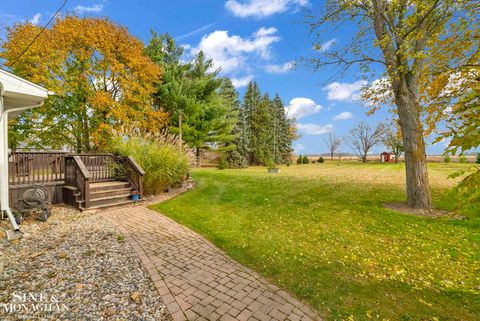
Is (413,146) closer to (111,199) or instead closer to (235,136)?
(111,199)

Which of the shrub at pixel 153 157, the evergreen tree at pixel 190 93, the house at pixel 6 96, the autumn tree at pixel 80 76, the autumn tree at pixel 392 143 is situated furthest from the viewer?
the autumn tree at pixel 392 143

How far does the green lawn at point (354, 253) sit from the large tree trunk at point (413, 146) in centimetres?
90

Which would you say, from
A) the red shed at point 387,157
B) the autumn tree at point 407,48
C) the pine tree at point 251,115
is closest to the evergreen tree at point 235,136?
the pine tree at point 251,115

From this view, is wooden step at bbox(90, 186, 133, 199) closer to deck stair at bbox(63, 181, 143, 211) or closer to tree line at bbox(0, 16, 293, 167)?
deck stair at bbox(63, 181, 143, 211)

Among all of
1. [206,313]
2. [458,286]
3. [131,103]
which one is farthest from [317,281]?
[131,103]

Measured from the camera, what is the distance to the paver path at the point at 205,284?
232cm

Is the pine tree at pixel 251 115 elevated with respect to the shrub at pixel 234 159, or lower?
elevated

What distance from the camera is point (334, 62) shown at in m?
7.27

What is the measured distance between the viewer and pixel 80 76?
11.5 metres

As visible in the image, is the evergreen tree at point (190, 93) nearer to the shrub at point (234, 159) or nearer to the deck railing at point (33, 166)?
the shrub at point (234, 159)

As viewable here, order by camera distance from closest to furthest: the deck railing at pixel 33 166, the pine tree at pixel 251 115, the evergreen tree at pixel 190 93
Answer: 1. the deck railing at pixel 33 166
2. the evergreen tree at pixel 190 93
3. the pine tree at pixel 251 115

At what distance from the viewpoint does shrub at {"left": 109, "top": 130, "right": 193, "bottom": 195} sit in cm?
766

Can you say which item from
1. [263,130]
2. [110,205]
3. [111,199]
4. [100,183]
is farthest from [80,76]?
[263,130]

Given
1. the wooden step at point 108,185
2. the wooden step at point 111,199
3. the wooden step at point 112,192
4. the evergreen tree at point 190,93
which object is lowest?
the wooden step at point 111,199
